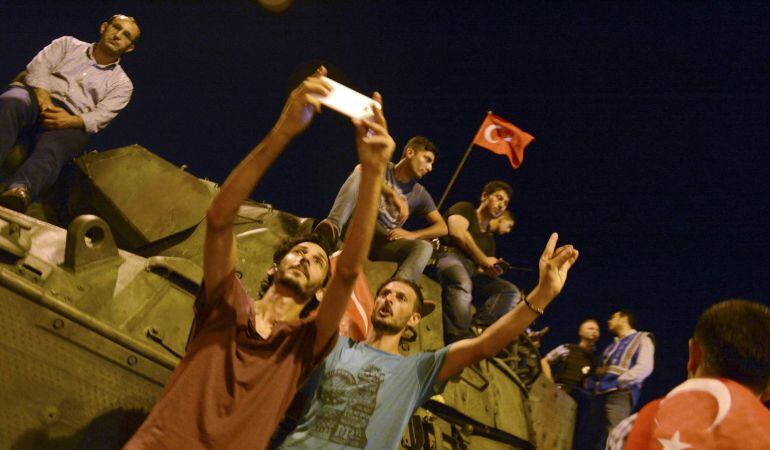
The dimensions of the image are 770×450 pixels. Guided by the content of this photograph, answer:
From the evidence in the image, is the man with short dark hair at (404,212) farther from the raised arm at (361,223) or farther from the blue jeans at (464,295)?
the raised arm at (361,223)

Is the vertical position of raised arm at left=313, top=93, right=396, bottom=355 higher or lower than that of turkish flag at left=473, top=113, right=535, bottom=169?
lower

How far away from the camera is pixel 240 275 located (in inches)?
211

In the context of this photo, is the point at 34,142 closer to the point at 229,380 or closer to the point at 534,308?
the point at 229,380

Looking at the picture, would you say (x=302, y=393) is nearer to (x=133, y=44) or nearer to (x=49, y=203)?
(x=49, y=203)

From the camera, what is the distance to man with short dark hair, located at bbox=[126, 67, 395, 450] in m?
2.75

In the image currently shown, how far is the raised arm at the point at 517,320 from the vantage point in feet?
10.9

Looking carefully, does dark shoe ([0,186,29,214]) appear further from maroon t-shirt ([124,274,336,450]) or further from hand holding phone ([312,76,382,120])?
hand holding phone ([312,76,382,120])

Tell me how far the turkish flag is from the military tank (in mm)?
5243

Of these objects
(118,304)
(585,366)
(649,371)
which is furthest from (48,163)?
(585,366)

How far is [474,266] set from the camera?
7430 mm

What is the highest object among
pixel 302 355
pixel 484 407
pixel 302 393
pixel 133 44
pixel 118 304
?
pixel 133 44

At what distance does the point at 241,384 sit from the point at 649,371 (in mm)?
6660

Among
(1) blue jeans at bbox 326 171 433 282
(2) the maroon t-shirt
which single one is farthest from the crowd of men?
(1) blue jeans at bbox 326 171 433 282

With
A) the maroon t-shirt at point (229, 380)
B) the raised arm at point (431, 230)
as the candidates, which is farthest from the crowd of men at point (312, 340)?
the raised arm at point (431, 230)
